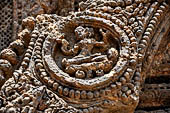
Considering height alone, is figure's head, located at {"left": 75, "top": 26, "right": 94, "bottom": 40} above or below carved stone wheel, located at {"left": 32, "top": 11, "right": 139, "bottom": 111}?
above

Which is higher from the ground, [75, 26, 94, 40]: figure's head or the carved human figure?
[75, 26, 94, 40]: figure's head

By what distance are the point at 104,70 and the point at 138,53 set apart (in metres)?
0.28

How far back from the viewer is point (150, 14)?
2.30 meters

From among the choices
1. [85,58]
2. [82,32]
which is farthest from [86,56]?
[82,32]

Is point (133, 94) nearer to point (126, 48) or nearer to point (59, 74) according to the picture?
→ point (126, 48)

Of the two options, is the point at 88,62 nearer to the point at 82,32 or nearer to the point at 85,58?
the point at 85,58

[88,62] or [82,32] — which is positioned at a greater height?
[82,32]

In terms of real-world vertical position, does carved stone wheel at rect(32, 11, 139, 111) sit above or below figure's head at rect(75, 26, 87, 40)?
below

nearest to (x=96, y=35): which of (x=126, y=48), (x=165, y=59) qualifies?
(x=126, y=48)

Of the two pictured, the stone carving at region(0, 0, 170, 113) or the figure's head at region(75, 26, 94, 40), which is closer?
the stone carving at region(0, 0, 170, 113)

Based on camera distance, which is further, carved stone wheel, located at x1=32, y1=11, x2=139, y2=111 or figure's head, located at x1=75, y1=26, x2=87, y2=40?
figure's head, located at x1=75, y1=26, x2=87, y2=40

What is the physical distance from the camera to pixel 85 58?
82.2 inches

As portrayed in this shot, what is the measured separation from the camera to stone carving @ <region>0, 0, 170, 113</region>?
195cm

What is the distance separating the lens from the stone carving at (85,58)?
195cm
